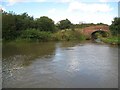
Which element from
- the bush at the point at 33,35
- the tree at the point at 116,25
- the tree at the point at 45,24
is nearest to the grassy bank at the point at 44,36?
the bush at the point at 33,35

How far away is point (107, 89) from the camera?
9.53 m

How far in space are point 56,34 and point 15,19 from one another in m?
9.84

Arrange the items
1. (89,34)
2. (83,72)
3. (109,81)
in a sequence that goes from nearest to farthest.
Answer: (109,81) < (83,72) < (89,34)

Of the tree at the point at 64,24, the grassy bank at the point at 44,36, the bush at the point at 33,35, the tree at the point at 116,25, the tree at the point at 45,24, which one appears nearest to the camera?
the tree at the point at 116,25

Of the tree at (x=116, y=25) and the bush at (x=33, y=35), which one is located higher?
the tree at (x=116, y=25)

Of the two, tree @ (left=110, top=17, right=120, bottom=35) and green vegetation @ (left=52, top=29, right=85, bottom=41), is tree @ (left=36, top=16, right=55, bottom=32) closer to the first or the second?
green vegetation @ (left=52, top=29, right=85, bottom=41)

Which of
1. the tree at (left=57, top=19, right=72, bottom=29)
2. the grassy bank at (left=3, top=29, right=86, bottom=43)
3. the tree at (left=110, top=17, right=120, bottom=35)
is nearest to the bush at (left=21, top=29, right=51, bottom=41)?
the grassy bank at (left=3, top=29, right=86, bottom=43)

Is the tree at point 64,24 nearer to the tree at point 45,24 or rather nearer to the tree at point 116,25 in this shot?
the tree at point 45,24

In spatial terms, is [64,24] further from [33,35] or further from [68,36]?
[33,35]

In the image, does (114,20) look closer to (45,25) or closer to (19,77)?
(45,25)

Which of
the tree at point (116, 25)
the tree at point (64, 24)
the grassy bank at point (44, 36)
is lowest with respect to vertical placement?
the grassy bank at point (44, 36)

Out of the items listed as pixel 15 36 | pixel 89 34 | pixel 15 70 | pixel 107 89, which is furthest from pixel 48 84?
pixel 89 34

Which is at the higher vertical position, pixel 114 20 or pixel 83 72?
pixel 114 20

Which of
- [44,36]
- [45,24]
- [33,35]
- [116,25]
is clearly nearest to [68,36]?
[45,24]
